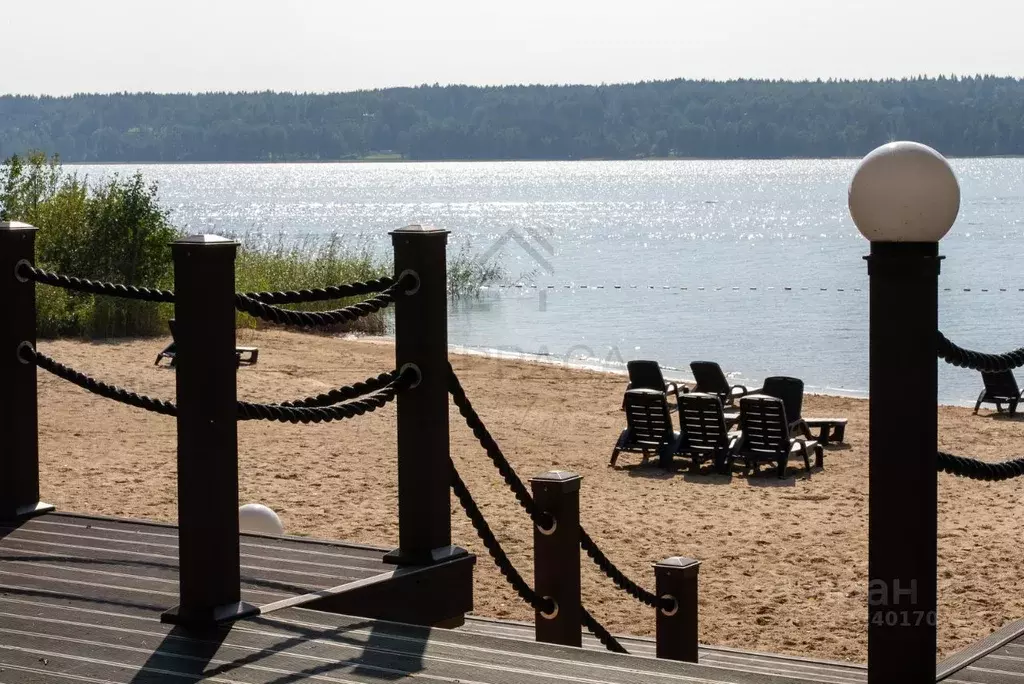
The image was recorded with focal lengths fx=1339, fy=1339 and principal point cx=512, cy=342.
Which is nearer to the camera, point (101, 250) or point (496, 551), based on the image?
point (496, 551)

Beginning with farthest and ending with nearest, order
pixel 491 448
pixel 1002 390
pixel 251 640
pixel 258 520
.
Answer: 1. pixel 1002 390
2. pixel 258 520
3. pixel 491 448
4. pixel 251 640

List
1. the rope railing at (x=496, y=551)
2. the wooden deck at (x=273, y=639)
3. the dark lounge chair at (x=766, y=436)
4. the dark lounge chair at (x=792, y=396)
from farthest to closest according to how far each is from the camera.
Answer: the dark lounge chair at (x=792, y=396), the dark lounge chair at (x=766, y=436), the rope railing at (x=496, y=551), the wooden deck at (x=273, y=639)

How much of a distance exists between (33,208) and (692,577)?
874 inches

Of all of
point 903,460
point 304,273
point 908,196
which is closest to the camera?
point 908,196

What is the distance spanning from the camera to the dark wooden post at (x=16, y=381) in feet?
16.4

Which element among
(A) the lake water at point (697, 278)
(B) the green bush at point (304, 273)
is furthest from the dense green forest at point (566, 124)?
(B) the green bush at point (304, 273)

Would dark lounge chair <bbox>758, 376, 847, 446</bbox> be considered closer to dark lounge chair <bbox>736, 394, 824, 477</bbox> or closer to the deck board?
dark lounge chair <bbox>736, 394, 824, 477</bbox>

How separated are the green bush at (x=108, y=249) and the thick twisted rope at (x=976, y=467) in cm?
2013

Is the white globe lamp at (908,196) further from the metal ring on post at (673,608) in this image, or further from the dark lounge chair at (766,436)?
the dark lounge chair at (766,436)

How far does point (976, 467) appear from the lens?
11.5 feet

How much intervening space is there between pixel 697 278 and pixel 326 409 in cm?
5691

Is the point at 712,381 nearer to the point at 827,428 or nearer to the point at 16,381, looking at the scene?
the point at 827,428

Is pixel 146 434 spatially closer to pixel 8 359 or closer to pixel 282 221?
pixel 8 359

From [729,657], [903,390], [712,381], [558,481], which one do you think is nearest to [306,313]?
[558,481]
